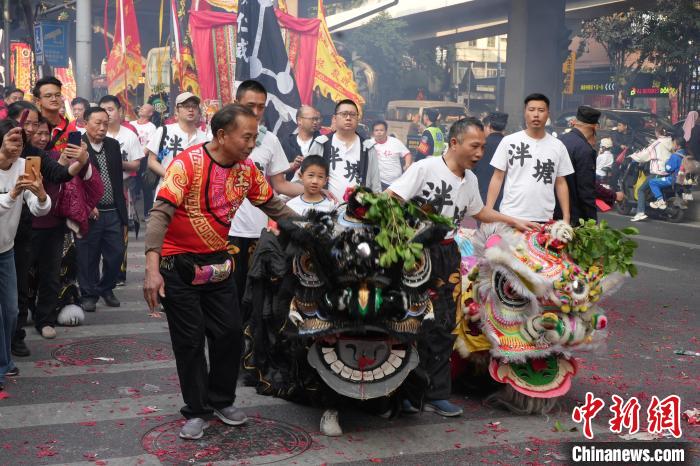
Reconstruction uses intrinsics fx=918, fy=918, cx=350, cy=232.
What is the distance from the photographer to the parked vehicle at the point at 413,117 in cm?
2750

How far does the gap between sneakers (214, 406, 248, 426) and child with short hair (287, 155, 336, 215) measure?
1658mm

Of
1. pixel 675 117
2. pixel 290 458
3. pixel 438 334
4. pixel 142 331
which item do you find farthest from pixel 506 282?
pixel 675 117

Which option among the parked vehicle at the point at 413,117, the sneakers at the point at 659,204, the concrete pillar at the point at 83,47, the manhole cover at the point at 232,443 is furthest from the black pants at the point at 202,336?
the parked vehicle at the point at 413,117

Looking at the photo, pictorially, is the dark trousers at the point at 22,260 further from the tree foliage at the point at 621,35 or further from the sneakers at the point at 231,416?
the tree foliage at the point at 621,35

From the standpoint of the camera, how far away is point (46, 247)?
24.7 feet

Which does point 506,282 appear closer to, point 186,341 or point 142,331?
point 186,341

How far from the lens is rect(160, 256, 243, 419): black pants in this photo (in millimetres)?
5055

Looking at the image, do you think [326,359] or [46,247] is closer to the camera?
[326,359]

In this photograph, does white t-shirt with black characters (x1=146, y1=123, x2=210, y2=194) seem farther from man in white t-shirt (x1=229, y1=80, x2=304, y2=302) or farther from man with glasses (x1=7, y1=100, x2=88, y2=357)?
man in white t-shirt (x1=229, y1=80, x2=304, y2=302)

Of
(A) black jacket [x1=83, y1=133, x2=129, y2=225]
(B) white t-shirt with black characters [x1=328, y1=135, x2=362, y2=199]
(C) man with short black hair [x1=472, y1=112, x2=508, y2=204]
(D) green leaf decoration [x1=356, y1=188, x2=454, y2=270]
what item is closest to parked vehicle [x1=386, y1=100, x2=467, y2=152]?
(C) man with short black hair [x1=472, y1=112, x2=508, y2=204]

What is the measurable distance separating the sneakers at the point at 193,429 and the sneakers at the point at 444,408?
142 centimetres

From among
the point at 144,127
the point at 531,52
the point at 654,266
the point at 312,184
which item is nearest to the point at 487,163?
the point at 654,266

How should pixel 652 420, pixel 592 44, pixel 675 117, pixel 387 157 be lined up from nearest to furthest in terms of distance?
pixel 652 420
pixel 387 157
pixel 675 117
pixel 592 44

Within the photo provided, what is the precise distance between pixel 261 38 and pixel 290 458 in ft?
23.8
